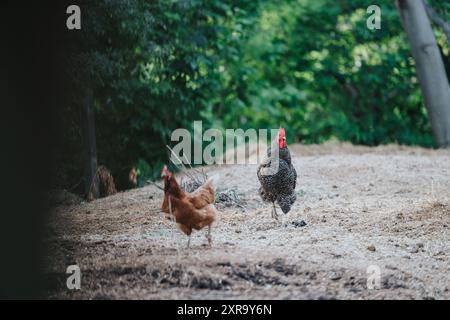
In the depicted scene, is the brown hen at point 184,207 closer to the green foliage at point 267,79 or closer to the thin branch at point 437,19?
the green foliage at point 267,79

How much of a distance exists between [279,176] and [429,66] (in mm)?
6488

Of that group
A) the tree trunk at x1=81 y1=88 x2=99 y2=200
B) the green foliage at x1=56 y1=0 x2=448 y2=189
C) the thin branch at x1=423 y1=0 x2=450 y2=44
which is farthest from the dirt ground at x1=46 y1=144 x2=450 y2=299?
the thin branch at x1=423 y1=0 x2=450 y2=44

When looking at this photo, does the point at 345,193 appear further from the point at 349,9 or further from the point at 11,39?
the point at 349,9

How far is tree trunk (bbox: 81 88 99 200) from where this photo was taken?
9398 millimetres

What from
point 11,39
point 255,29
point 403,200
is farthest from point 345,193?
point 255,29

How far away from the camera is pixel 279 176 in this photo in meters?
6.70

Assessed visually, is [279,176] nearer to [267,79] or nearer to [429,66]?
[429,66]

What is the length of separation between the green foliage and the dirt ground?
6.93ft

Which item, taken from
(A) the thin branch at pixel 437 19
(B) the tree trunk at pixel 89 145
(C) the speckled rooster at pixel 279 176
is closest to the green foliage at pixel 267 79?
(B) the tree trunk at pixel 89 145

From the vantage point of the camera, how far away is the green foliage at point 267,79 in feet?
35.6

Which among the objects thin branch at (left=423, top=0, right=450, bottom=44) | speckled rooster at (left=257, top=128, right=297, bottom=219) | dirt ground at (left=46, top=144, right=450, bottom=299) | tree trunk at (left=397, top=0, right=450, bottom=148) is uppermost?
thin branch at (left=423, top=0, right=450, bottom=44)

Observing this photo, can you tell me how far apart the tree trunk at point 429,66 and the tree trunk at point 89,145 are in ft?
18.8

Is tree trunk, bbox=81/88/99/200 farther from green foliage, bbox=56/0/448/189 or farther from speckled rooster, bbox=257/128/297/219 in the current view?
speckled rooster, bbox=257/128/297/219

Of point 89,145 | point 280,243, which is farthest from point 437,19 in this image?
point 280,243
